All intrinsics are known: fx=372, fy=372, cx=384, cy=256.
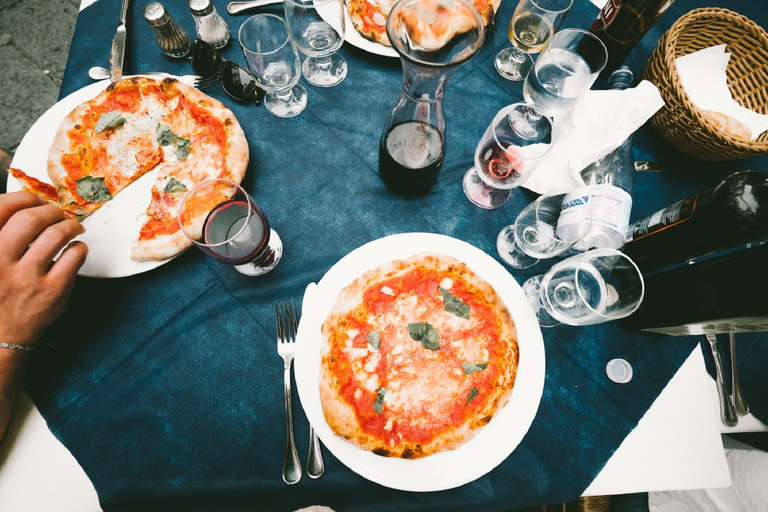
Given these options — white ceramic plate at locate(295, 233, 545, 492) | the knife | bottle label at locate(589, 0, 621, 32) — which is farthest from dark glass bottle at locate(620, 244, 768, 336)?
the knife

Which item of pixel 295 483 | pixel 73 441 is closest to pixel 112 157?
pixel 73 441

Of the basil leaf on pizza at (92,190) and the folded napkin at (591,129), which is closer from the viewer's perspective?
the folded napkin at (591,129)

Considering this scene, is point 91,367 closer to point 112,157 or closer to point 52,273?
point 52,273

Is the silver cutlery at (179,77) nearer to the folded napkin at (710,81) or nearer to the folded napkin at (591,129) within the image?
A: the folded napkin at (591,129)

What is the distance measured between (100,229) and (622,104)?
1.80 meters

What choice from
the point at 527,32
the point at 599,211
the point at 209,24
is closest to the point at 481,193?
the point at 599,211

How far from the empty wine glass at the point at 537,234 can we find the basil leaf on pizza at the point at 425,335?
38 centimetres

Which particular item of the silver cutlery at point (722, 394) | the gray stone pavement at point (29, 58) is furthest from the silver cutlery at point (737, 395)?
the gray stone pavement at point (29, 58)

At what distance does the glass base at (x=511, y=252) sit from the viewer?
1284 millimetres

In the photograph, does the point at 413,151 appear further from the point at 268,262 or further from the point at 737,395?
the point at 737,395

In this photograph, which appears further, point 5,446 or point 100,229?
point 100,229

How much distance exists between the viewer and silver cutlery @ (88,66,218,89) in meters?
1.40

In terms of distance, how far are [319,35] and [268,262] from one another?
2.96 feet

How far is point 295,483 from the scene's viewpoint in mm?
1080
